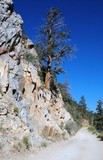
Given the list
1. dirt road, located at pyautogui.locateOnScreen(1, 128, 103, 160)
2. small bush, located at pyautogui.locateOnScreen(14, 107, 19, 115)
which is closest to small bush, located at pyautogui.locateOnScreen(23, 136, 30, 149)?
dirt road, located at pyautogui.locateOnScreen(1, 128, 103, 160)

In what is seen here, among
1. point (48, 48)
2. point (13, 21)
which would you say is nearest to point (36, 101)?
point (13, 21)

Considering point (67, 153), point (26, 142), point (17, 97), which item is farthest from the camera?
point (17, 97)

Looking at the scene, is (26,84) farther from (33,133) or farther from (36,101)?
(33,133)

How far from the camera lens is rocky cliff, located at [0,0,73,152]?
15875 millimetres

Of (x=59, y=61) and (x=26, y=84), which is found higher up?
(x=59, y=61)

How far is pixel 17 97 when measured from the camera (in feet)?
62.8

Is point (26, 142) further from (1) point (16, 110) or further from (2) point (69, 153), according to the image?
(2) point (69, 153)

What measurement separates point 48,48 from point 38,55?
1.56 m

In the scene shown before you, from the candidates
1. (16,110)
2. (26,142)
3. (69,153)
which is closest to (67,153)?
(69,153)

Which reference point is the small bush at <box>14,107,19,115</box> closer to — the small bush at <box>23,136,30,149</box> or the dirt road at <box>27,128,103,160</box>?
the small bush at <box>23,136,30,149</box>

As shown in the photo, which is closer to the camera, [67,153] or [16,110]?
[67,153]

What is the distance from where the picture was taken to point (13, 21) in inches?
909

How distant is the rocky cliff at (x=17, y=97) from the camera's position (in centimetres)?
1588

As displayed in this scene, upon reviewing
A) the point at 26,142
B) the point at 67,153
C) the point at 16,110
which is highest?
the point at 16,110
